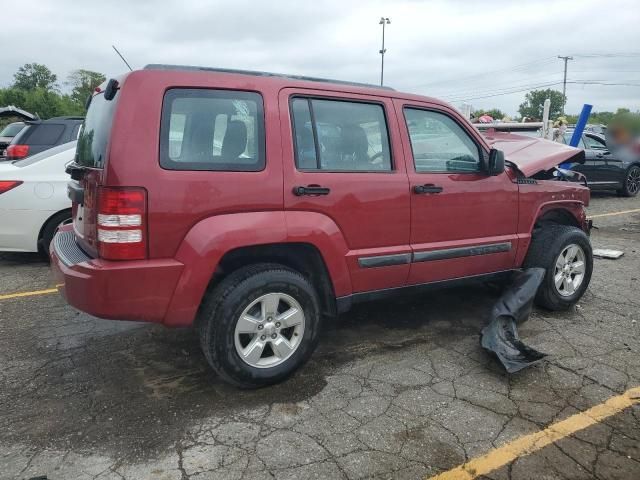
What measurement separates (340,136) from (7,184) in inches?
160

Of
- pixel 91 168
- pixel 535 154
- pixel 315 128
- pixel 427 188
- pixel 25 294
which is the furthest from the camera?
pixel 25 294

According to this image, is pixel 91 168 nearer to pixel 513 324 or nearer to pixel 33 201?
pixel 513 324

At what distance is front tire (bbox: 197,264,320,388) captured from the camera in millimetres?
2941

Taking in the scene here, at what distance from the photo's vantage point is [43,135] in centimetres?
805

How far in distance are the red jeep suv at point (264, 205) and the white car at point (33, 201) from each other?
223cm

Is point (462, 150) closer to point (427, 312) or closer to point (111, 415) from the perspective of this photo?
point (427, 312)

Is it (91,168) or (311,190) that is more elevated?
(91,168)

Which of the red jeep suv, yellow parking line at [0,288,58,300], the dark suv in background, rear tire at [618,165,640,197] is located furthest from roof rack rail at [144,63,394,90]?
rear tire at [618,165,640,197]

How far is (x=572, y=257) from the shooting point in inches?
179

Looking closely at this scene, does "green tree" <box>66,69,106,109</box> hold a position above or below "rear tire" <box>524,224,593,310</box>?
above

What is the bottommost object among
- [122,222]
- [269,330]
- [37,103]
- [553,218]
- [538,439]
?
[538,439]

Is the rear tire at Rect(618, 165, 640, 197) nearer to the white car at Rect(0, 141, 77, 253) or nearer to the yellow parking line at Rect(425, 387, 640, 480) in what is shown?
the yellow parking line at Rect(425, 387, 640, 480)

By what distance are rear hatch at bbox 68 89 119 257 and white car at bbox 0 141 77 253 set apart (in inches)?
95.8

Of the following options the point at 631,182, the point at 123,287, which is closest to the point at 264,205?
the point at 123,287
